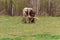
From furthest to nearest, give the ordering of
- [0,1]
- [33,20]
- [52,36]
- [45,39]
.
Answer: [0,1] < [33,20] < [52,36] < [45,39]

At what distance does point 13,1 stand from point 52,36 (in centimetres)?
727

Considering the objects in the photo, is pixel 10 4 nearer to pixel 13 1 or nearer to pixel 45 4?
pixel 13 1

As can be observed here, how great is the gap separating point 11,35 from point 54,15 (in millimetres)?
7078

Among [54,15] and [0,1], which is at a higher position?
[0,1]

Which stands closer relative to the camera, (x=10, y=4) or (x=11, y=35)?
(x=11, y=35)

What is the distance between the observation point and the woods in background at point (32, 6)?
45.1 feet

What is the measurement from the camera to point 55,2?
1373cm

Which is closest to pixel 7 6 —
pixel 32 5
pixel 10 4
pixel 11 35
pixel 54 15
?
pixel 10 4

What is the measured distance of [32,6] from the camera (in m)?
13.8

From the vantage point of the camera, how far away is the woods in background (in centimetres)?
1373

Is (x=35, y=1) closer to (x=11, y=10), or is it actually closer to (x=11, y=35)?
(x=11, y=10)

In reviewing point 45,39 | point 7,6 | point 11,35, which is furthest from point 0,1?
point 45,39

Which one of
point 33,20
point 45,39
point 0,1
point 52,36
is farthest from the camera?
point 0,1

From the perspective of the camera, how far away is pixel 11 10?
1388cm
